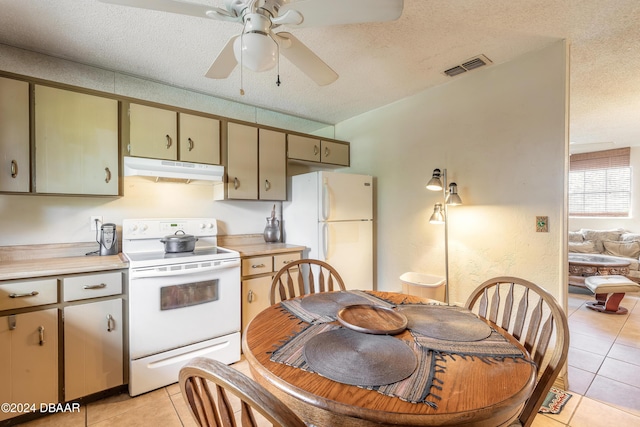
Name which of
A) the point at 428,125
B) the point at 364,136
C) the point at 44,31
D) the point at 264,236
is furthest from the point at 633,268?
the point at 44,31

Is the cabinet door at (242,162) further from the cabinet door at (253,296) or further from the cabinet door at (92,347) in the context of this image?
the cabinet door at (92,347)

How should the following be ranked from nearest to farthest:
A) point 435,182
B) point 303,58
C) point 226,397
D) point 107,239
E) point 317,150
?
1. point 226,397
2. point 303,58
3. point 107,239
4. point 435,182
5. point 317,150

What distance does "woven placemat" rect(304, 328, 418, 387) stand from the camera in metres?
0.81

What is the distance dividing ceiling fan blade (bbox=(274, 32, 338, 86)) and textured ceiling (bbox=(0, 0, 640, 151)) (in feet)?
1.76

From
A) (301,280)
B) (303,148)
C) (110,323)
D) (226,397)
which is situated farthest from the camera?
(303,148)

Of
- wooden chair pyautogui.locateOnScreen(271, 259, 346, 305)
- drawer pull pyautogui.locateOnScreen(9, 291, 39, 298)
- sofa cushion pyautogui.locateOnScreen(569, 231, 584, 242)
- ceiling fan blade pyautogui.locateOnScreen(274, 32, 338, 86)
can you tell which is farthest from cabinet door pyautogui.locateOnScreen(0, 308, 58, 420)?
sofa cushion pyautogui.locateOnScreen(569, 231, 584, 242)

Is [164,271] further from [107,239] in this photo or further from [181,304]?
[107,239]

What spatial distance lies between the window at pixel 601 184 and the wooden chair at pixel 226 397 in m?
7.45

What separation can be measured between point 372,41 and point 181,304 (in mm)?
2382

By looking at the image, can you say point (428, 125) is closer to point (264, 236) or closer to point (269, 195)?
point (269, 195)

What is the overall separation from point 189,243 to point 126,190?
0.75 m

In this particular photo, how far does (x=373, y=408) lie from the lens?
70 cm

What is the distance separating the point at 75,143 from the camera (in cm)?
210


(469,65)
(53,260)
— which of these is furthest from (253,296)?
(469,65)
